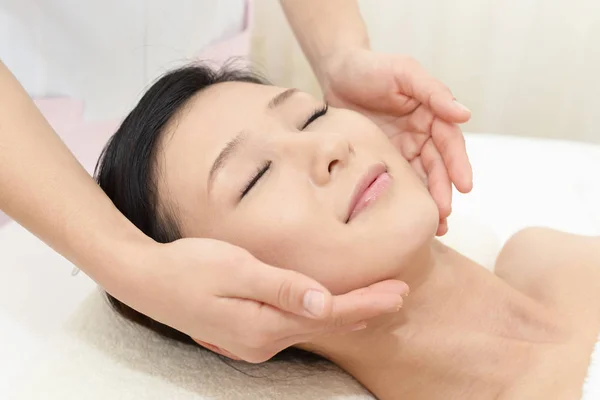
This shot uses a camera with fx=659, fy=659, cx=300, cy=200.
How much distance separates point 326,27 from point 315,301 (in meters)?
0.83

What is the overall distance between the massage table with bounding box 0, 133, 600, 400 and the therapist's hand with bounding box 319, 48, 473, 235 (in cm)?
32

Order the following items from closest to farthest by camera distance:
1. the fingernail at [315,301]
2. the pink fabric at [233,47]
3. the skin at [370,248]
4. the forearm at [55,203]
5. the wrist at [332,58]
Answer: the fingernail at [315,301]
the forearm at [55,203]
the skin at [370,248]
the wrist at [332,58]
the pink fabric at [233,47]

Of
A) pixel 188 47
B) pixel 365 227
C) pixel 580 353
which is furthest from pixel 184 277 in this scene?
pixel 188 47

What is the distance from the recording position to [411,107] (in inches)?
50.5

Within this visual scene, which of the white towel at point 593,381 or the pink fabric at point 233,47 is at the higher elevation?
the pink fabric at point 233,47

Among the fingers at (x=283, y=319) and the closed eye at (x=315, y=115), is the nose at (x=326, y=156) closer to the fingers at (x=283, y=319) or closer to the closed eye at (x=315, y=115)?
the closed eye at (x=315, y=115)

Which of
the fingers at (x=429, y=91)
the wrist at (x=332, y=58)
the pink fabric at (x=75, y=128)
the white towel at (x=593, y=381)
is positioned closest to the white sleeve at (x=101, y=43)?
the pink fabric at (x=75, y=128)

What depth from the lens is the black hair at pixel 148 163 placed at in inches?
43.1

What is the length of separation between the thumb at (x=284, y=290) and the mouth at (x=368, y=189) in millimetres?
229

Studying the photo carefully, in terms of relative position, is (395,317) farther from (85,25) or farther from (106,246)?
(85,25)

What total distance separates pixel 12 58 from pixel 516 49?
4.48 feet

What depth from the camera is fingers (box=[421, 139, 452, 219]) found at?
115 centimetres

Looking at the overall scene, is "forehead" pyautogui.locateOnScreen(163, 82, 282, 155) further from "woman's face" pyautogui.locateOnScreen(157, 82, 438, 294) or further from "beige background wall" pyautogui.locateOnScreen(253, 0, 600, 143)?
"beige background wall" pyautogui.locateOnScreen(253, 0, 600, 143)

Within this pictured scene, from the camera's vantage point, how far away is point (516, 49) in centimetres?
194
